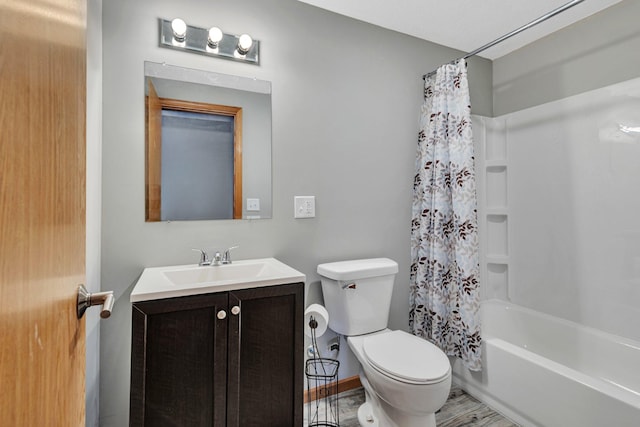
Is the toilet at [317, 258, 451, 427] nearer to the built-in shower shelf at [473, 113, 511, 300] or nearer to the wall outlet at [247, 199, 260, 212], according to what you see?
the wall outlet at [247, 199, 260, 212]

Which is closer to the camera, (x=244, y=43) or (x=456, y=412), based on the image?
(x=244, y=43)

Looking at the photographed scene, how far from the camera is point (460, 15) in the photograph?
6.81 ft

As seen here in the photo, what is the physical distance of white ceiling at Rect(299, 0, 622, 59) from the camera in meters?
1.96

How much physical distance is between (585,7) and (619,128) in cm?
81

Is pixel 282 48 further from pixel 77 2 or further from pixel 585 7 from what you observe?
pixel 585 7

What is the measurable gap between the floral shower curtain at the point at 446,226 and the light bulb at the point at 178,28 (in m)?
1.60

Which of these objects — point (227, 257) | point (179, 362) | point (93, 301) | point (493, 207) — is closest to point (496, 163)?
point (493, 207)

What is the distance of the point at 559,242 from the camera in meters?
2.28

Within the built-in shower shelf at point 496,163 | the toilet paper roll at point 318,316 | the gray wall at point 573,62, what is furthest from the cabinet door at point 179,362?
the gray wall at point 573,62

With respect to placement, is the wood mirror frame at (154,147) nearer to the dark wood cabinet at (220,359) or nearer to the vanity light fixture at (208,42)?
the vanity light fixture at (208,42)

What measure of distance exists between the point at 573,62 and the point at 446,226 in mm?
1480

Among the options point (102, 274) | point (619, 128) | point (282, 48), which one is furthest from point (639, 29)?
point (102, 274)

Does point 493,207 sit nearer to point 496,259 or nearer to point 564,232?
point 496,259

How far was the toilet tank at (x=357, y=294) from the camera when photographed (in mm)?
1839
